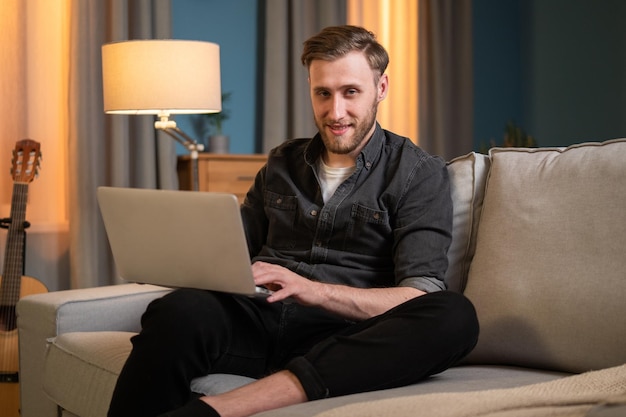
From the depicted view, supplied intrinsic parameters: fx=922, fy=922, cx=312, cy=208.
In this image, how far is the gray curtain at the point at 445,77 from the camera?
5195mm

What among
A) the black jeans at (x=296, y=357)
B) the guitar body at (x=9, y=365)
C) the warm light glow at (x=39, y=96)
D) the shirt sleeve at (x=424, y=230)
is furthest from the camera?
the warm light glow at (x=39, y=96)

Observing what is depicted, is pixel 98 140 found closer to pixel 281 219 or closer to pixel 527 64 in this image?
pixel 281 219

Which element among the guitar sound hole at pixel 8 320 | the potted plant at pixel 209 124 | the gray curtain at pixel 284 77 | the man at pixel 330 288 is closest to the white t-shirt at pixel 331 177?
the man at pixel 330 288

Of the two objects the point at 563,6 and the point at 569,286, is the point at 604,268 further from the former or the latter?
the point at 563,6

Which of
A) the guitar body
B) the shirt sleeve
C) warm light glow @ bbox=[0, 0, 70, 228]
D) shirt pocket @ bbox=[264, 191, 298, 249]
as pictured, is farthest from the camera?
warm light glow @ bbox=[0, 0, 70, 228]

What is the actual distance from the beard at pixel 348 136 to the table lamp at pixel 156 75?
1114mm

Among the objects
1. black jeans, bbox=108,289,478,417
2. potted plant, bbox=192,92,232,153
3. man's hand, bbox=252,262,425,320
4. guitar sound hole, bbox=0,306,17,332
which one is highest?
potted plant, bbox=192,92,232,153

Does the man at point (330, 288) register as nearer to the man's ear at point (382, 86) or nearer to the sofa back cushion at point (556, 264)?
the man's ear at point (382, 86)

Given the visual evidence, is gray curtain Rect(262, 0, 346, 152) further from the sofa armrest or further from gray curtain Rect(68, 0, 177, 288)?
the sofa armrest

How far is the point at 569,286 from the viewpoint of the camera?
76.7 inches

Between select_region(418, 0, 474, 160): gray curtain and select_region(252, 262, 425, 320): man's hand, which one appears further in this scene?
select_region(418, 0, 474, 160): gray curtain

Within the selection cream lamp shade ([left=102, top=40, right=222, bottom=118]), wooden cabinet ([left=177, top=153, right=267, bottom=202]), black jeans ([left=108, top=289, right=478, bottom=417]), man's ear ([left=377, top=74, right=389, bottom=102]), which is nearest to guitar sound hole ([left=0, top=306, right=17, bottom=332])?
cream lamp shade ([left=102, top=40, right=222, bottom=118])

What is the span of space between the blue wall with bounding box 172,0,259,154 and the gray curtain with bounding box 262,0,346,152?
9cm

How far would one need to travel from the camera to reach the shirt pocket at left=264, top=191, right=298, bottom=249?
229 cm
